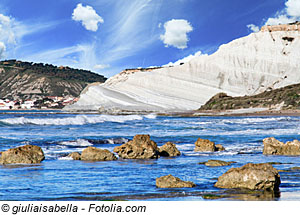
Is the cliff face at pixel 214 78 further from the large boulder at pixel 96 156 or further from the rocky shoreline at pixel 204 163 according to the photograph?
the large boulder at pixel 96 156

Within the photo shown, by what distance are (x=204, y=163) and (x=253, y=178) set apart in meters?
4.40

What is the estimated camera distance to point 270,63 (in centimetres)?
8581

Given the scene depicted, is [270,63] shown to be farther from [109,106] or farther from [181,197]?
[181,197]

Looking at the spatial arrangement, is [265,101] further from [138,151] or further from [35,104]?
[35,104]

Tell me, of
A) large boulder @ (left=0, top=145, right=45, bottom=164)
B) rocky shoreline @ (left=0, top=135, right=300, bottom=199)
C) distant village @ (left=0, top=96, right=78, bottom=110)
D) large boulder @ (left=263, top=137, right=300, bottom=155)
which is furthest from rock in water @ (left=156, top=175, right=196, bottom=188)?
distant village @ (left=0, top=96, right=78, bottom=110)

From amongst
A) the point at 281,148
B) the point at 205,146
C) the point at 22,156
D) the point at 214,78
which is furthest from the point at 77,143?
the point at 214,78

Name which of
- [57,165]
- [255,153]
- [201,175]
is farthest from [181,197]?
[255,153]

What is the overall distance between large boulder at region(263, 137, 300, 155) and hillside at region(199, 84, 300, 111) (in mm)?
47080

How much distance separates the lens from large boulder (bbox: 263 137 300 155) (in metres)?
14.6

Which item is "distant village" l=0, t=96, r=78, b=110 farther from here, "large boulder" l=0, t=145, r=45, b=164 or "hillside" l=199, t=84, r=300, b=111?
"large boulder" l=0, t=145, r=45, b=164

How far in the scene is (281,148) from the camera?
1481cm

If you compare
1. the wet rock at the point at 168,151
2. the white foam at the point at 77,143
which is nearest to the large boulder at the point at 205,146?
the wet rock at the point at 168,151
